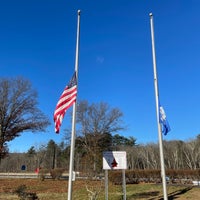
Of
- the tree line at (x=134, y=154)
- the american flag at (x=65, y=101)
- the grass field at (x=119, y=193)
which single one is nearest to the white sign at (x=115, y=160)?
the grass field at (x=119, y=193)

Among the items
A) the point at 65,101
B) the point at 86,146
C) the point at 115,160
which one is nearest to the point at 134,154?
the point at 86,146

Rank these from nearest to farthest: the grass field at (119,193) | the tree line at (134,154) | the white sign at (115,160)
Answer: the white sign at (115,160), the grass field at (119,193), the tree line at (134,154)

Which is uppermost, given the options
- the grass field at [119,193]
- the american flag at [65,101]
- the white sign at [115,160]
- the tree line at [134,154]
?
the tree line at [134,154]

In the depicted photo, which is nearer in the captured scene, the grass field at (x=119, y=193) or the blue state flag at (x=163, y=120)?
the blue state flag at (x=163, y=120)

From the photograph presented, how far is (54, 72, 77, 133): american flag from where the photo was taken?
9.41 m

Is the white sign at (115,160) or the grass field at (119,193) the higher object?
the white sign at (115,160)

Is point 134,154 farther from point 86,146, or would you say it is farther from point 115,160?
point 115,160

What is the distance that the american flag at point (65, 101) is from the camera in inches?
371

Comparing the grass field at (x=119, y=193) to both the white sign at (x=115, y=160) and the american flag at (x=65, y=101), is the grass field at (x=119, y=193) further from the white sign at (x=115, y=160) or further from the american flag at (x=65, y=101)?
the american flag at (x=65, y=101)

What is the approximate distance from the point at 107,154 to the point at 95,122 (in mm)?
38458

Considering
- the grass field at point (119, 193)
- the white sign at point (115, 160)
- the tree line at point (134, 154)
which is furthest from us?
the tree line at point (134, 154)

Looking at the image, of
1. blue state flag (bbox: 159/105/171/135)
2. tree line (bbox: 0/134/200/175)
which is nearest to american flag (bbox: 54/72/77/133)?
blue state flag (bbox: 159/105/171/135)

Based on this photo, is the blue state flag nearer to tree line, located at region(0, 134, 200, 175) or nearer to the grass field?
the grass field

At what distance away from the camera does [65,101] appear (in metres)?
9.68
